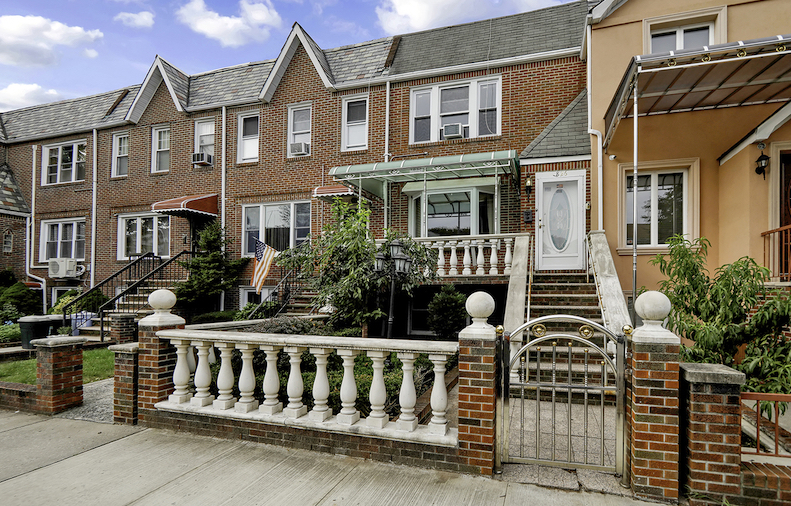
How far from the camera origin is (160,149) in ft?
50.2

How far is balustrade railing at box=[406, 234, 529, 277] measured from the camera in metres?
9.50

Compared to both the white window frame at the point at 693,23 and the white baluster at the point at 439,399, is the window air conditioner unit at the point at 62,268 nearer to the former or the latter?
the white baluster at the point at 439,399

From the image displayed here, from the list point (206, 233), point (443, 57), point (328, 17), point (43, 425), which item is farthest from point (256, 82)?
point (43, 425)

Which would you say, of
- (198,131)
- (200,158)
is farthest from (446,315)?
(198,131)

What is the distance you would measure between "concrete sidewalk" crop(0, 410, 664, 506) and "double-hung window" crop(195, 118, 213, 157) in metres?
11.8

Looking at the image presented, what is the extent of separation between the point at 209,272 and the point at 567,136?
10.6 meters

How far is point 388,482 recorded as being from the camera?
3510 millimetres

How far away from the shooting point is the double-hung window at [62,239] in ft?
53.2

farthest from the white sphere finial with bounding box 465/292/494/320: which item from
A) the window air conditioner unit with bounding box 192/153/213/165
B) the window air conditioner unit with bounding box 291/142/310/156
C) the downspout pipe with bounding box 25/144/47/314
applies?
the downspout pipe with bounding box 25/144/47/314

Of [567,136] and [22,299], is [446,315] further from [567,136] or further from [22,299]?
[22,299]

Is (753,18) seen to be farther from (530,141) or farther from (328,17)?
(328,17)

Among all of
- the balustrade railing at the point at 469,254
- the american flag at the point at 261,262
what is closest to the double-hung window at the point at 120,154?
the american flag at the point at 261,262

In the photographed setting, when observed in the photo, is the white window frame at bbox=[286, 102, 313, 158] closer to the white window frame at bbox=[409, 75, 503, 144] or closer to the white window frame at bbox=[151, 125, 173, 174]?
the white window frame at bbox=[409, 75, 503, 144]

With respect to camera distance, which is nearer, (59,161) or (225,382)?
(225,382)
